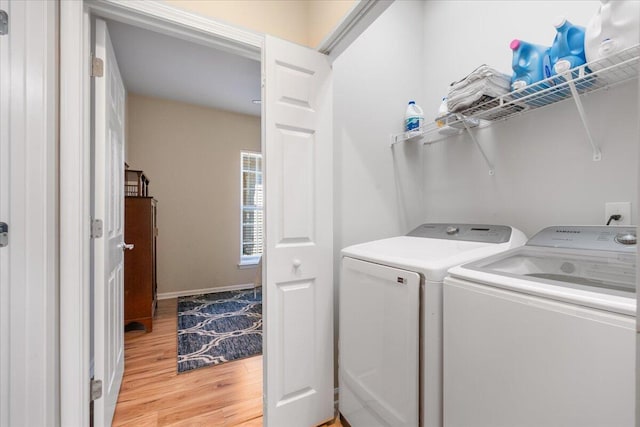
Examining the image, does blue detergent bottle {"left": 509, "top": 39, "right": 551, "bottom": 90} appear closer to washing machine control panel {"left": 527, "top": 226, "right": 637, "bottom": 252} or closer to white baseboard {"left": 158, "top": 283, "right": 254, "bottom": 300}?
washing machine control panel {"left": 527, "top": 226, "right": 637, "bottom": 252}

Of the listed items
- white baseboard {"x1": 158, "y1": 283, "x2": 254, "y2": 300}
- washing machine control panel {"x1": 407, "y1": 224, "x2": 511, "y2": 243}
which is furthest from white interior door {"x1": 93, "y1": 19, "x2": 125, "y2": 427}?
white baseboard {"x1": 158, "y1": 283, "x2": 254, "y2": 300}

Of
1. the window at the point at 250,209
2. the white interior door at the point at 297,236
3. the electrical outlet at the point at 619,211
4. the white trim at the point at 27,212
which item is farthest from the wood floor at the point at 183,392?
the window at the point at 250,209

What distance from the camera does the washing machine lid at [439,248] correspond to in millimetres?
1031

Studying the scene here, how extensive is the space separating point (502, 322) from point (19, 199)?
165 cm

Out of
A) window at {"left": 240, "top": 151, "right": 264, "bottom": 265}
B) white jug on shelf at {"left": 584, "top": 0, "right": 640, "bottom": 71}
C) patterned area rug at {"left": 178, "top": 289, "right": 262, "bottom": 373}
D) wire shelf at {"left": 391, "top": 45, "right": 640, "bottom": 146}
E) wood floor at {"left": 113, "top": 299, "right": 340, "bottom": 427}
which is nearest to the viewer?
white jug on shelf at {"left": 584, "top": 0, "right": 640, "bottom": 71}

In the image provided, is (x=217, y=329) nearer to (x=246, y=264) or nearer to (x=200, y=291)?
(x=200, y=291)

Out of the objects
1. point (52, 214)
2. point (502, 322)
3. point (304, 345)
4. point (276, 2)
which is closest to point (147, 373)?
point (304, 345)

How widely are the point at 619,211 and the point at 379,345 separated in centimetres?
115

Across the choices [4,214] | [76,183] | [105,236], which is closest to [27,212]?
[4,214]

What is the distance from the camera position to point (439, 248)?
1329mm

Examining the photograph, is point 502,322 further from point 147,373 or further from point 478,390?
point 147,373

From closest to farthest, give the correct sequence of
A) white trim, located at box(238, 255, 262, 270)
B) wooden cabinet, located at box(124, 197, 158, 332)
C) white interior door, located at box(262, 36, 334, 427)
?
1. white interior door, located at box(262, 36, 334, 427)
2. wooden cabinet, located at box(124, 197, 158, 332)
3. white trim, located at box(238, 255, 262, 270)

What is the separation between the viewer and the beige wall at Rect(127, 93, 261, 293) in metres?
3.68

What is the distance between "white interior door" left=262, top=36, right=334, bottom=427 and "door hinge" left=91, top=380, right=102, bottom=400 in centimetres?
72
